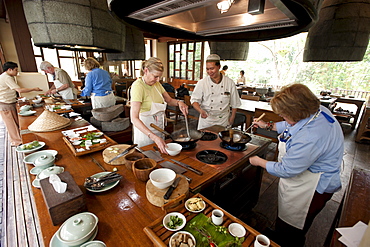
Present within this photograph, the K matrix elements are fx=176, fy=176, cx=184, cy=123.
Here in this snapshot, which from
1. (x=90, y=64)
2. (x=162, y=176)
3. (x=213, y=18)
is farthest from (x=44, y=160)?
(x=90, y=64)

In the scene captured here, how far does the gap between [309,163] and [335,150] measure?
0.80ft

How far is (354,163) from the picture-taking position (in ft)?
12.3

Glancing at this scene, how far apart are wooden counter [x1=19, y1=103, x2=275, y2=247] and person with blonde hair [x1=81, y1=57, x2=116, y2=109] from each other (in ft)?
7.53

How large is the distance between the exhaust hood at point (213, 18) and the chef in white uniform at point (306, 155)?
519mm

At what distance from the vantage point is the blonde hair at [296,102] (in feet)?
4.37

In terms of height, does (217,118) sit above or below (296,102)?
below

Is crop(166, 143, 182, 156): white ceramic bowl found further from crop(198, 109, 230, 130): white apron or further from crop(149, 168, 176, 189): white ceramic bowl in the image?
crop(198, 109, 230, 130): white apron

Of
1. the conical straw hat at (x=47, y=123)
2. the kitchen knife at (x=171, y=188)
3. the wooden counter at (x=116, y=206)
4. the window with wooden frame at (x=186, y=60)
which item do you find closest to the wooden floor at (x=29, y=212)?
the wooden counter at (x=116, y=206)

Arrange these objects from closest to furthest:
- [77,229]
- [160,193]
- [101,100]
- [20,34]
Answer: [77,229]
[160,193]
[101,100]
[20,34]

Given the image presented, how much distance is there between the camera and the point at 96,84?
366 centimetres

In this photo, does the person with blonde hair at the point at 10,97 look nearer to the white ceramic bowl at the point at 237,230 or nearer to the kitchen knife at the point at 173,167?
the kitchen knife at the point at 173,167

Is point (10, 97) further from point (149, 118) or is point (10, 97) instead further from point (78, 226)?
point (78, 226)

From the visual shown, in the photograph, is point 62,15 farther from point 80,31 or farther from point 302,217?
point 302,217

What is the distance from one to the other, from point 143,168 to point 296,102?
1.28 metres
